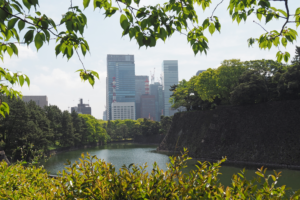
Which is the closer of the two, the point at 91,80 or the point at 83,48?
the point at 83,48

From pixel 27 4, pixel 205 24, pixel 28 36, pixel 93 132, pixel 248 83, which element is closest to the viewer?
pixel 27 4

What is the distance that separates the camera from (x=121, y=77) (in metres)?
181

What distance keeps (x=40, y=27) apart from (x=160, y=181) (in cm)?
200

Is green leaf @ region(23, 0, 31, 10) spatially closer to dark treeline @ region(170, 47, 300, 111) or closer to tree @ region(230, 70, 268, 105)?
dark treeline @ region(170, 47, 300, 111)

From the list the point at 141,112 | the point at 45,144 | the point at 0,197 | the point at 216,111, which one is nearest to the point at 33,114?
the point at 45,144

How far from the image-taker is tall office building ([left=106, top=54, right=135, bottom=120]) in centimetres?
17962

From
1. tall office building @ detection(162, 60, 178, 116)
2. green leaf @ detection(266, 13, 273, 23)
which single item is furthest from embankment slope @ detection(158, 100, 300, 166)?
tall office building @ detection(162, 60, 178, 116)

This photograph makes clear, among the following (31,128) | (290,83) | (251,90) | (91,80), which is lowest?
(31,128)

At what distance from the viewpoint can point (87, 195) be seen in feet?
8.14

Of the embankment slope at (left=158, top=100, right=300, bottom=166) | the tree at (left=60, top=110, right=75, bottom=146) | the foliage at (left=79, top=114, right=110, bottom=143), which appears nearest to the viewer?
the embankment slope at (left=158, top=100, right=300, bottom=166)

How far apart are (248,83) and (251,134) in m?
5.25

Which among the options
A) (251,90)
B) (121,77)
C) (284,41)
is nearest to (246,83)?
(251,90)

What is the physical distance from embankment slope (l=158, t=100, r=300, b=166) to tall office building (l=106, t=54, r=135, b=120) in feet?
497

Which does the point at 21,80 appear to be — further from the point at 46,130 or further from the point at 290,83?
the point at 46,130
